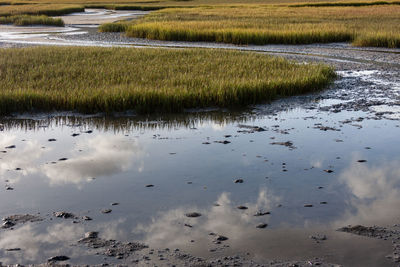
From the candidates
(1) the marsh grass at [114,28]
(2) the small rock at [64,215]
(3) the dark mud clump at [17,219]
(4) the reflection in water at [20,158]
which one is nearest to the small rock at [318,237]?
(2) the small rock at [64,215]

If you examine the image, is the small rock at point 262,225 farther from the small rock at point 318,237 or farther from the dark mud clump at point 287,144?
the dark mud clump at point 287,144

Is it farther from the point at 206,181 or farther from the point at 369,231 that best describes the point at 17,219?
the point at 369,231

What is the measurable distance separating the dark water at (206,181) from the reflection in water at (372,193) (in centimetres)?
1

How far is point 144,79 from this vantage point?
11.0 metres

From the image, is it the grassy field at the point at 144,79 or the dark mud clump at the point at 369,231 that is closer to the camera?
the dark mud clump at the point at 369,231

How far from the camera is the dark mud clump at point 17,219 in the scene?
4605 mm

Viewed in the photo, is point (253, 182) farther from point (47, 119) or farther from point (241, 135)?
point (47, 119)

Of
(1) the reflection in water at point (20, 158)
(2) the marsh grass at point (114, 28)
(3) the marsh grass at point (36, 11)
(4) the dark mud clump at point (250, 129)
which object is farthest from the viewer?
(3) the marsh grass at point (36, 11)

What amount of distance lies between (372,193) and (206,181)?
1.59m

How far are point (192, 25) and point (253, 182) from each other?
1982 cm

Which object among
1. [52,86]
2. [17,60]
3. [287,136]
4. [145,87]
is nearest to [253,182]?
[287,136]

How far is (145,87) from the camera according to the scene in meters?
9.87

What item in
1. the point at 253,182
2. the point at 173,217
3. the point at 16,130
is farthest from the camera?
the point at 16,130

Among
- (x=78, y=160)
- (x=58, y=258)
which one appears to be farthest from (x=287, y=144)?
(x=58, y=258)
